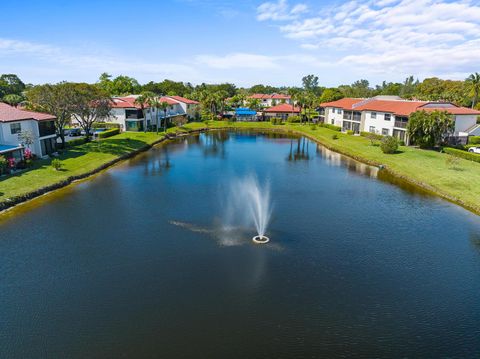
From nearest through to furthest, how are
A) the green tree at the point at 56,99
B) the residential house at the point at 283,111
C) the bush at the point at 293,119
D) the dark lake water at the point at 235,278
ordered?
the dark lake water at the point at 235,278 < the green tree at the point at 56,99 < the bush at the point at 293,119 < the residential house at the point at 283,111

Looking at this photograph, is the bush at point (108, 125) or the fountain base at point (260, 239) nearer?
the fountain base at point (260, 239)

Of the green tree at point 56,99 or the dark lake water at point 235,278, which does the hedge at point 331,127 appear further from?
the green tree at point 56,99

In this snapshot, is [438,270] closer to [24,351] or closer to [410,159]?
[24,351]

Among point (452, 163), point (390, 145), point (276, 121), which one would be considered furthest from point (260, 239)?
point (276, 121)

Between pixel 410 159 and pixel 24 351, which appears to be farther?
pixel 410 159

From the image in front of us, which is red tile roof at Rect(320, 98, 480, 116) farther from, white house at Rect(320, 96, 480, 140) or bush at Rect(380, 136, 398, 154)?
bush at Rect(380, 136, 398, 154)

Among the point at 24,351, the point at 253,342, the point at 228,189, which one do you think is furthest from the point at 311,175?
the point at 24,351

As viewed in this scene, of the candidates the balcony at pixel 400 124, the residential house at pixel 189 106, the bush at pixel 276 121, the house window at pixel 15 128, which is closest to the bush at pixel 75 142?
the house window at pixel 15 128

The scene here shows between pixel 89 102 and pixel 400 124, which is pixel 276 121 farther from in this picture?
pixel 89 102
